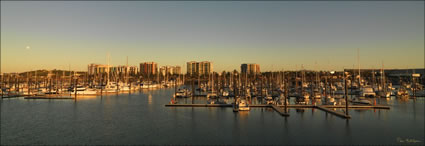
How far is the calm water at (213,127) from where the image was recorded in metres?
29.9

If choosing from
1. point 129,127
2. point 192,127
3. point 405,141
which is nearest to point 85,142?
point 129,127

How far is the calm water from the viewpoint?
98.1ft

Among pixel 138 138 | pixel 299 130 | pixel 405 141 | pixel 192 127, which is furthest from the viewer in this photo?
pixel 192 127

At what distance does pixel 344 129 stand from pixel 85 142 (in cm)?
3412

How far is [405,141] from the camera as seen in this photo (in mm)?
28609

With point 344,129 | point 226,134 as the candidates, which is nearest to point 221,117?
point 226,134

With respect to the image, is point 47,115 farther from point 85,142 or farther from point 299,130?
point 299,130

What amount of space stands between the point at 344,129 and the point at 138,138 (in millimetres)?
28053

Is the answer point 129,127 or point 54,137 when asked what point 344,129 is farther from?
point 54,137

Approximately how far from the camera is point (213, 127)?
36.2m

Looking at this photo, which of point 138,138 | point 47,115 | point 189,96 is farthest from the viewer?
point 189,96

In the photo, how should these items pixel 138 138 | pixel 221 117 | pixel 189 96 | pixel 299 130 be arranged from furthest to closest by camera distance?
pixel 189 96
pixel 221 117
pixel 299 130
pixel 138 138

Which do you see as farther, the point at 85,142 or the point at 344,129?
the point at 344,129

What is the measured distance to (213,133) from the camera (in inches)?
1292
